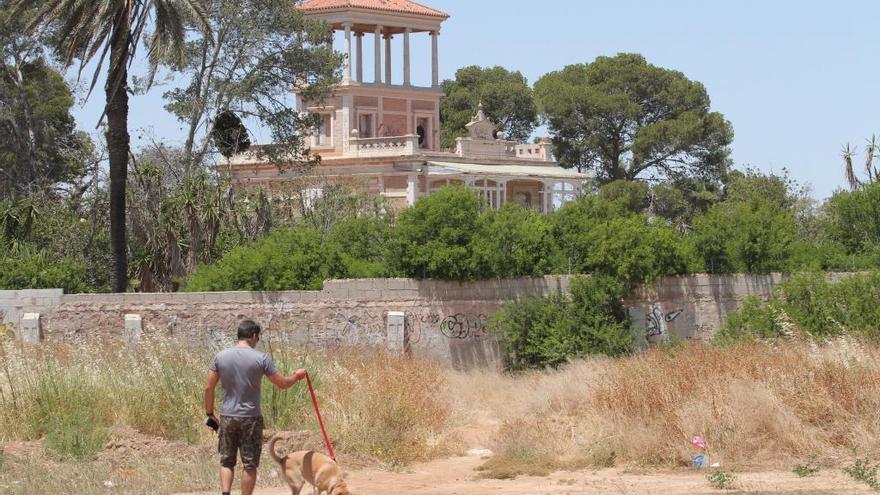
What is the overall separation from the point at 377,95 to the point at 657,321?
125 feet

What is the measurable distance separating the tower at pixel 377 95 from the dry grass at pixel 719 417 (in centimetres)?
4291

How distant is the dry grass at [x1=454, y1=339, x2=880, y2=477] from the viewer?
664 inches

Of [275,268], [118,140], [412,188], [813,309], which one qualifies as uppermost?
[412,188]

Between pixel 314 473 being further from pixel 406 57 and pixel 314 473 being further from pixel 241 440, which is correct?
pixel 406 57

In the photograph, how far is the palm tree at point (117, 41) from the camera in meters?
31.2

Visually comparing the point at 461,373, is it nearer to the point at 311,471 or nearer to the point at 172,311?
the point at 172,311

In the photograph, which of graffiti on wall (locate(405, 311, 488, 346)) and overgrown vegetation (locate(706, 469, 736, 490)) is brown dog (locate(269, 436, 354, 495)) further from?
graffiti on wall (locate(405, 311, 488, 346))

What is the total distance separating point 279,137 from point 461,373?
2262 cm

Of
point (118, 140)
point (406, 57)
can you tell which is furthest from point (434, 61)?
point (118, 140)

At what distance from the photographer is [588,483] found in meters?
15.8

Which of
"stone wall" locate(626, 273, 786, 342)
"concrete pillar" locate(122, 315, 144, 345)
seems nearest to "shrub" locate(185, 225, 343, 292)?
"concrete pillar" locate(122, 315, 144, 345)

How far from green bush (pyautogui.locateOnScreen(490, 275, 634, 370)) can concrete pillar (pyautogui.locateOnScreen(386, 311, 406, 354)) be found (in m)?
1.97

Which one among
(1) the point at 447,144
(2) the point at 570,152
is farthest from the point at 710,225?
(1) the point at 447,144

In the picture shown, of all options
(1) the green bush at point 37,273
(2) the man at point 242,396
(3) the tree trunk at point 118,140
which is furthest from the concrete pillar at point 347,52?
(2) the man at point 242,396
